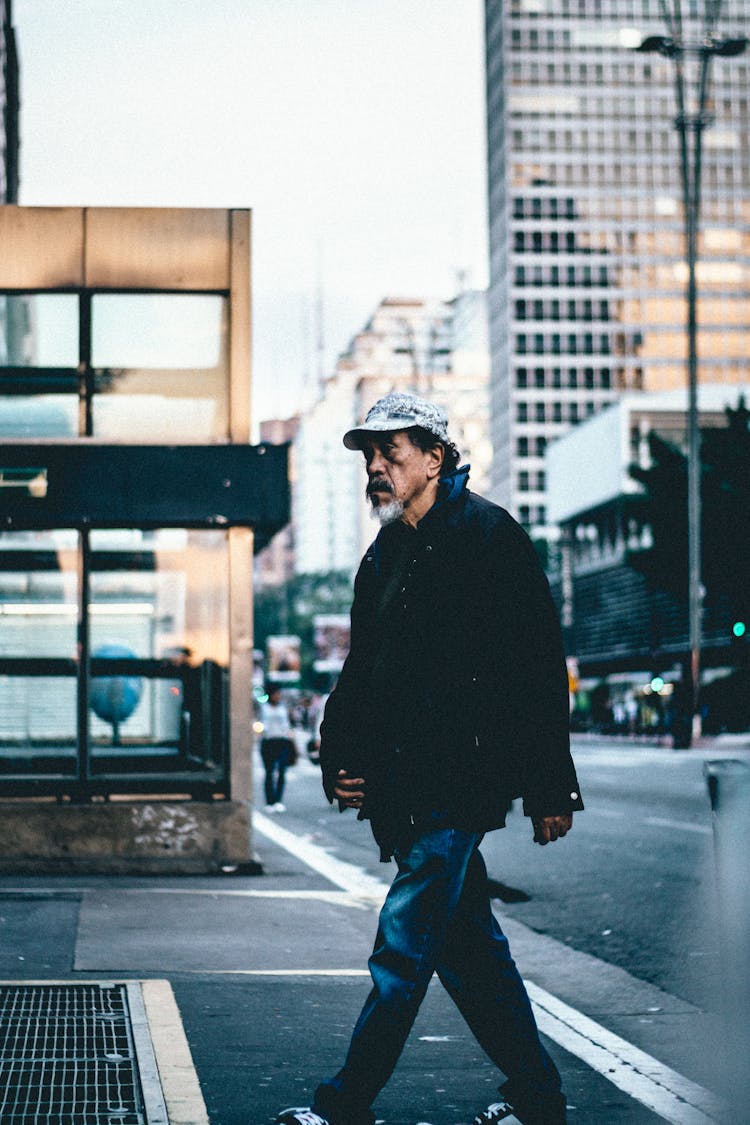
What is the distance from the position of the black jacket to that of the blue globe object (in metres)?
8.32

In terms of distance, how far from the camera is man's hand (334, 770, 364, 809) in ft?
14.1

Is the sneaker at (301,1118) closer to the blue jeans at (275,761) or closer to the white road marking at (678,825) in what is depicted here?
the white road marking at (678,825)

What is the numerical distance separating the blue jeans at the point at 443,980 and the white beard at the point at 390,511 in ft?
2.56

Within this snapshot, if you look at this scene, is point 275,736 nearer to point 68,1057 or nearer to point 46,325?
point 46,325

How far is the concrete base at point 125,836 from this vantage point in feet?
39.3

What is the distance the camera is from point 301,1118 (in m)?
4.26

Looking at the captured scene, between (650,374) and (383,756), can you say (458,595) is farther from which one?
(650,374)

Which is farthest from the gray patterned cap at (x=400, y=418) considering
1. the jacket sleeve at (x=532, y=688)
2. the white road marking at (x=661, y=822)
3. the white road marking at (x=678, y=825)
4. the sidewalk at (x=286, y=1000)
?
the white road marking at (x=678, y=825)

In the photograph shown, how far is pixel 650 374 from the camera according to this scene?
5669 inches

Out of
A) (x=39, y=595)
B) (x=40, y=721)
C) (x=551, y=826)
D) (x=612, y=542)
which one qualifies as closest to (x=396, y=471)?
(x=551, y=826)

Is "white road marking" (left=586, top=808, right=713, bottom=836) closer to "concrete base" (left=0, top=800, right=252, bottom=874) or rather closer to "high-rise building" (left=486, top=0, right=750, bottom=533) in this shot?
"concrete base" (left=0, top=800, right=252, bottom=874)

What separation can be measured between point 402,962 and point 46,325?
9057 mm

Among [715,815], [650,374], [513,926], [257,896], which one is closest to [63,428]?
[257,896]

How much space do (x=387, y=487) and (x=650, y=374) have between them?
142 metres
